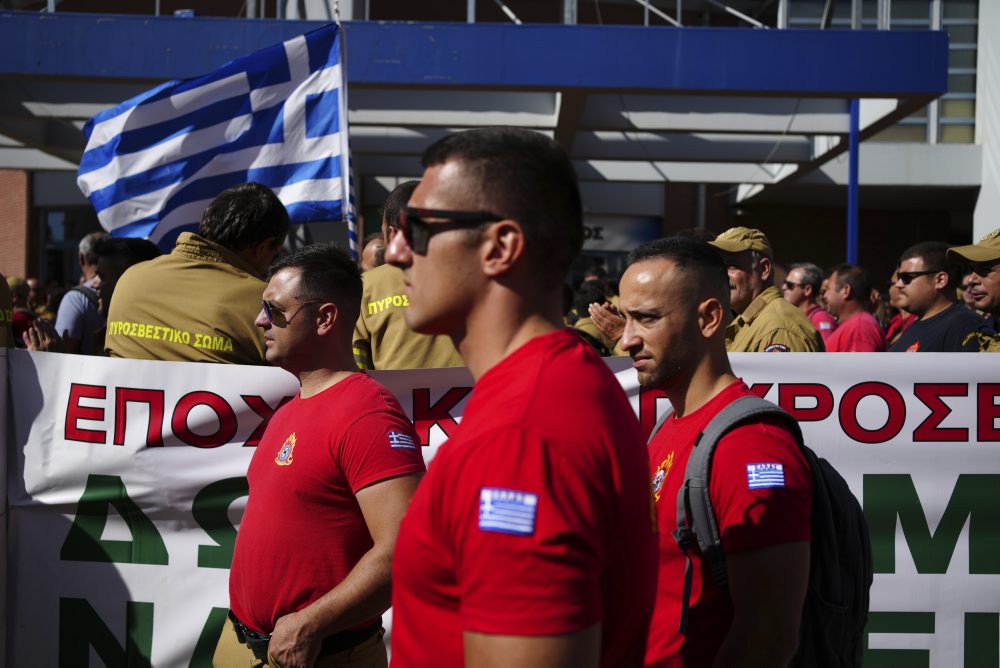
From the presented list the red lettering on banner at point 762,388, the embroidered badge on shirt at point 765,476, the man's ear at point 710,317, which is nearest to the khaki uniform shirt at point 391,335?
the red lettering on banner at point 762,388

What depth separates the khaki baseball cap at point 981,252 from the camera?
18.0ft

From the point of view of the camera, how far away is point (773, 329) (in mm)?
5305

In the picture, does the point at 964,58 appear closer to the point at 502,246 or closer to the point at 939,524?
the point at 939,524

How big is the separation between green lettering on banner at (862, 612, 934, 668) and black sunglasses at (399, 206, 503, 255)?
3.51 m

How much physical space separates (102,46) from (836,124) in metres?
8.79

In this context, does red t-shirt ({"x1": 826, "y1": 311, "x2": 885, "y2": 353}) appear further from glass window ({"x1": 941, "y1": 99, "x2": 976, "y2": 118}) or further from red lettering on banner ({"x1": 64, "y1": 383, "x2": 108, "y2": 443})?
glass window ({"x1": 941, "y1": 99, "x2": 976, "y2": 118})

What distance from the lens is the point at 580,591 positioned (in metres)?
1.47

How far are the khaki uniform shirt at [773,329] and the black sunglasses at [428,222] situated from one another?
3.66m

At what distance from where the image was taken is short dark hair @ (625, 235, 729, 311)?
281 cm

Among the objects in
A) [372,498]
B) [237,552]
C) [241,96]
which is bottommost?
[237,552]

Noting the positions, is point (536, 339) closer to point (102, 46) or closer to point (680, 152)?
point (102, 46)

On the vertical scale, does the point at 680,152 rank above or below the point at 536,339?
above

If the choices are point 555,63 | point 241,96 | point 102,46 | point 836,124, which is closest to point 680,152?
point 836,124

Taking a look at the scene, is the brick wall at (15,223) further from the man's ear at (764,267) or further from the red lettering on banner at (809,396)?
the red lettering on banner at (809,396)
